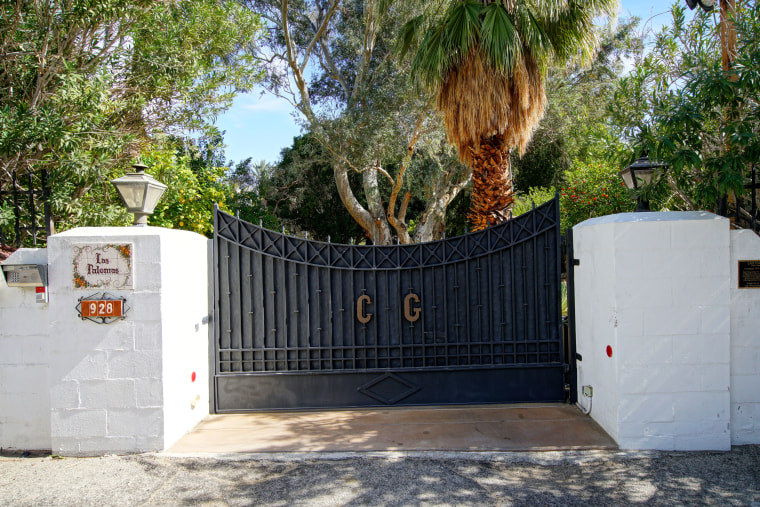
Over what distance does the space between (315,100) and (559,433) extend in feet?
58.0

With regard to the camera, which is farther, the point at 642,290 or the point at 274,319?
the point at 274,319

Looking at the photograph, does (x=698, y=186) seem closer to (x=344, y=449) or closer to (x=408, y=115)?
(x=344, y=449)

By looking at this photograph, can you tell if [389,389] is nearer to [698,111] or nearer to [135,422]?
[135,422]

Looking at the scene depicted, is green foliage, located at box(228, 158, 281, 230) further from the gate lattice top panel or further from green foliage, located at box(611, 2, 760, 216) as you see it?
green foliage, located at box(611, 2, 760, 216)

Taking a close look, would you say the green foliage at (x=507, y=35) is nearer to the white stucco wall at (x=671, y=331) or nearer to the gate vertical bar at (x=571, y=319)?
the gate vertical bar at (x=571, y=319)

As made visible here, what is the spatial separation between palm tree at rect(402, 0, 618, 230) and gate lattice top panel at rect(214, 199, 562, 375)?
2419 mm

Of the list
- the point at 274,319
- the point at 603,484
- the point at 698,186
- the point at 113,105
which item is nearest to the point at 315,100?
the point at 113,105

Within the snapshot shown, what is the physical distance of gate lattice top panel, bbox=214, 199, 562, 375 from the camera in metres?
5.73

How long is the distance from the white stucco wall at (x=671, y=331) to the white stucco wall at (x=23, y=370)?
5.46m

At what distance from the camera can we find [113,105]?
7492 mm

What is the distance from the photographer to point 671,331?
15.0 feet

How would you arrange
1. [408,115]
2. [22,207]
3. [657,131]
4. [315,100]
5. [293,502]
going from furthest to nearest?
[315,100] < [408,115] < [22,207] < [657,131] < [293,502]

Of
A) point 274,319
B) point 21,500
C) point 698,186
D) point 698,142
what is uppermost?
point 698,142

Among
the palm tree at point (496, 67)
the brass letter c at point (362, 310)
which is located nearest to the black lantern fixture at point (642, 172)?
the palm tree at point (496, 67)
